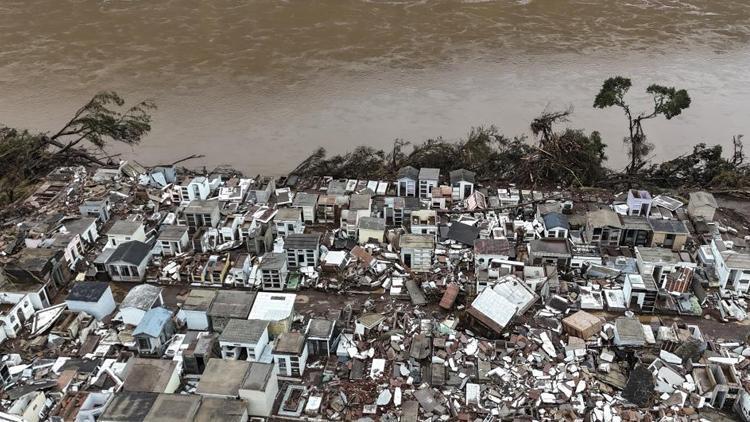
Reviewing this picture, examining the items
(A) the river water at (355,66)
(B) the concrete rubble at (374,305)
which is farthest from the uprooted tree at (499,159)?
(A) the river water at (355,66)

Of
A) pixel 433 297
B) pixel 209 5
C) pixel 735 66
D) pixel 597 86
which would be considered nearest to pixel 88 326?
pixel 433 297

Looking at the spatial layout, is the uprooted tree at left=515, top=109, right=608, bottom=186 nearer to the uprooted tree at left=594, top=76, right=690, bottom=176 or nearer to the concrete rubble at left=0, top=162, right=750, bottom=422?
the concrete rubble at left=0, top=162, right=750, bottom=422

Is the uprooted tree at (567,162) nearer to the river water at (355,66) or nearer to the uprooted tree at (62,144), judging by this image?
the river water at (355,66)

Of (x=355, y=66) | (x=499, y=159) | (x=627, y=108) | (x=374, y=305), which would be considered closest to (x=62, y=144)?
(x=355, y=66)

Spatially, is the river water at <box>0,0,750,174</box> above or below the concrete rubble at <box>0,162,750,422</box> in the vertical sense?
above

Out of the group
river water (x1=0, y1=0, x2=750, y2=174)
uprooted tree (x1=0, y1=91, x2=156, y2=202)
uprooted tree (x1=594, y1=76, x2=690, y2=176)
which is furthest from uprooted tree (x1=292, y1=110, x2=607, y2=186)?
uprooted tree (x1=0, y1=91, x2=156, y2=202)

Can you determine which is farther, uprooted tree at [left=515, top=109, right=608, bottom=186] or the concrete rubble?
uprooted tree at [left=515, top=109, right=608, bottom=186]

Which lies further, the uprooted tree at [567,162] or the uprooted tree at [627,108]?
the uprooted tree at [567,162]
